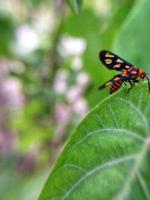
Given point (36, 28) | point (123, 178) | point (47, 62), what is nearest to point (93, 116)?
point (123, 178)

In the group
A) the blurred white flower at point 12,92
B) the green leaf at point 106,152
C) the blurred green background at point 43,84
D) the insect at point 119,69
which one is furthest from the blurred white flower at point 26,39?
the green leaf at point 106,152

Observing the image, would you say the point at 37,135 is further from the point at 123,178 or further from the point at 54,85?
the point at 123,178

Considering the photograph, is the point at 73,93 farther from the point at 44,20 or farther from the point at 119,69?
the point at 119,69

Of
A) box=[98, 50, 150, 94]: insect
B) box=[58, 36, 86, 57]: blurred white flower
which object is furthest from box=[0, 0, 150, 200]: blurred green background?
box=[98, 50, 150, 94]: insect

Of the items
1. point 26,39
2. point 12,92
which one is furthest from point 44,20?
point 12,92

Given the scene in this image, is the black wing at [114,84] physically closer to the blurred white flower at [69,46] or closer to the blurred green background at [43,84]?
the blurred green background at [43,84]

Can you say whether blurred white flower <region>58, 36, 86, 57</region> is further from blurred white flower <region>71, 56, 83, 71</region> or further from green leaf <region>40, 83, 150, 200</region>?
green leaf <region>40, 83, 150, 200</region>
